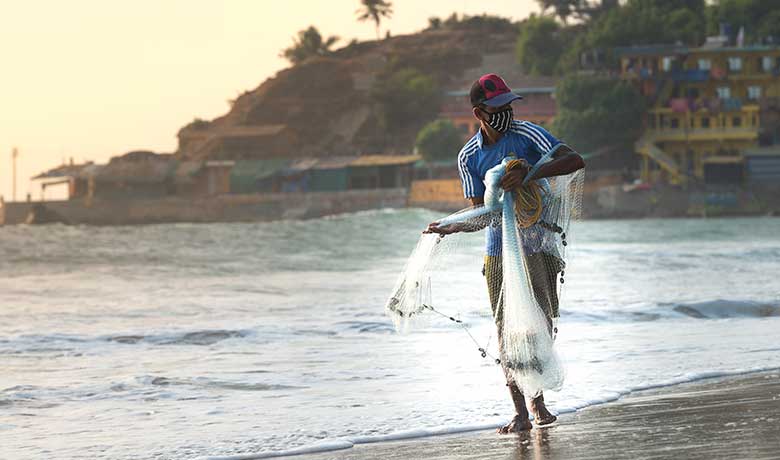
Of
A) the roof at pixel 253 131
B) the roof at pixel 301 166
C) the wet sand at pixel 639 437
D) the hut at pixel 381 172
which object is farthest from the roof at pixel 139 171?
the wet sand at pixel 639 437

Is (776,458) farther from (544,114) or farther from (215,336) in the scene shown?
(544,114)

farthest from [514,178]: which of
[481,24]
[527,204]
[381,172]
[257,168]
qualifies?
[481,24]

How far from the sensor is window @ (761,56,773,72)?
93387 mm

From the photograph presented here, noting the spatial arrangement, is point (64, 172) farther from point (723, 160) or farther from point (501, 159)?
point (501, 159)

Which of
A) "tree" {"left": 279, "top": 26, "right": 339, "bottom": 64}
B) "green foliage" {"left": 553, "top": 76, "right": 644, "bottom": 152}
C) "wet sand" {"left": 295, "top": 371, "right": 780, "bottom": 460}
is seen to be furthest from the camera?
"tree" {"left": 279, "top": 26, "right": 339, "bottom": 64}

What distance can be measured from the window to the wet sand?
89.6 metres

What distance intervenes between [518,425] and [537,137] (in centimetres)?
132

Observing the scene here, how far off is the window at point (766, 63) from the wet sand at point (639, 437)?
8958 centimetres

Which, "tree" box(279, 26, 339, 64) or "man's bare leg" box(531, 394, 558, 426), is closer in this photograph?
"man's bare leg" box(531, 394, 558, 426)

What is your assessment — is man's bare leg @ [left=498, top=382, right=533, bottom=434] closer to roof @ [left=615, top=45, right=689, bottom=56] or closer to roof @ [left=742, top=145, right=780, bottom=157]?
roof @ [left=742, top=145, right=780, bottom=157]

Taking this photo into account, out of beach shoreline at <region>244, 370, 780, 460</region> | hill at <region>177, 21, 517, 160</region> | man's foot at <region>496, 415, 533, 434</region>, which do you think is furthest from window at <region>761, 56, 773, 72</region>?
man's foot at <region>496, 415, 533, 434</region>

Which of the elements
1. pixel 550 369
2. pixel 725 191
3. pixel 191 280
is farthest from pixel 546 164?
pixel 725 191

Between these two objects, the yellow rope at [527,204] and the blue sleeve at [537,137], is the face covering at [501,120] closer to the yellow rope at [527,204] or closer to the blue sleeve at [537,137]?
the blue sleeve at [537,137]

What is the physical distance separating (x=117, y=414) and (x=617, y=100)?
8259cm
